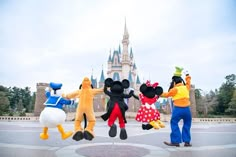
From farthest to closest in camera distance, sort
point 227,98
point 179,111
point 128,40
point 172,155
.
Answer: point 128,40 < point 227,98 < point 179,111 < point 172,155

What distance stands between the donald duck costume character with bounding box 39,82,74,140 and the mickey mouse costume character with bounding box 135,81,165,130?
85.5 inches

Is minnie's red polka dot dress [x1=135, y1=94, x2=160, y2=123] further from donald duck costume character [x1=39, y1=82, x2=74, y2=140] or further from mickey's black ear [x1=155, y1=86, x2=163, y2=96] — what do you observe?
donald duck costume character [x1=39, y1=82, x2=74, y2=140]

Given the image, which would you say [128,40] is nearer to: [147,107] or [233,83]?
[233,83]

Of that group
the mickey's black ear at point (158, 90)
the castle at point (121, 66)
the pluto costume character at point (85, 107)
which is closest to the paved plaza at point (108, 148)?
the pluto costume character at point (85, 107)

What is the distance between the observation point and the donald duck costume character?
5516 mm

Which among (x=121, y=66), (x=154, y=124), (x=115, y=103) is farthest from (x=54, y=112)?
(x=121, y=66)

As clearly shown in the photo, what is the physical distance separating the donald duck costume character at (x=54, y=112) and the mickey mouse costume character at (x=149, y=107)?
2.17 m

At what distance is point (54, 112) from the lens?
5570mm

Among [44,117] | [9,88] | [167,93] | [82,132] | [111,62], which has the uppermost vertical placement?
[111,62]

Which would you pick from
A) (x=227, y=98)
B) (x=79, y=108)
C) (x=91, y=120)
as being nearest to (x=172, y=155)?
(x=91, y=120)

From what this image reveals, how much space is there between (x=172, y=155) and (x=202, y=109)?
129 feet

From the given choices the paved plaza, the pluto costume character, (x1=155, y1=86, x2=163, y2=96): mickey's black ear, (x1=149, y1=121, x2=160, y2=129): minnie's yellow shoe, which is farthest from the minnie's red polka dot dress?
the pluto costume character

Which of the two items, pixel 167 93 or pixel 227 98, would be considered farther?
pixel 227 98

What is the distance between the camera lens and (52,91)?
5930mm
